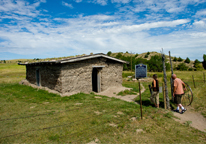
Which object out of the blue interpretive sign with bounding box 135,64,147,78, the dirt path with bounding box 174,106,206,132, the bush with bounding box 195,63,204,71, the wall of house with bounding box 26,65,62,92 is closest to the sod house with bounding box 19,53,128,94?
the wall of house with bounding box 26,65,62,92

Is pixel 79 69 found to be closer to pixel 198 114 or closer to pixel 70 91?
pixel 70 91

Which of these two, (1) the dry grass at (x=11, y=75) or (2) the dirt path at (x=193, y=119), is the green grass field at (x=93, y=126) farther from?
(1) the dry grass at (x=11, y=75)

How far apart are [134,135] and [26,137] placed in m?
3.81

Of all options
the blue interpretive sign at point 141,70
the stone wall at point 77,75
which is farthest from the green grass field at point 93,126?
the blue interpretive sign at point 141,70

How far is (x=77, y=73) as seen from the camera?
1245 centimetres

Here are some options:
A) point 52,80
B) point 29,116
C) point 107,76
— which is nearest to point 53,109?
point 29,116

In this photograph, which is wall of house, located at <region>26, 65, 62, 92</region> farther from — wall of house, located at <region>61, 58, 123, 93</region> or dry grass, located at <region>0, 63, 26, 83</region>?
dry grass, located at <region>0, 63, 26, 83</region>

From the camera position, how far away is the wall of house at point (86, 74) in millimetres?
11719

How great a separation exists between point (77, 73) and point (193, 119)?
8635 millimetres

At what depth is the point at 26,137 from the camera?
5188 mm

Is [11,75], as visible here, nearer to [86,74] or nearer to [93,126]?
[86,74]

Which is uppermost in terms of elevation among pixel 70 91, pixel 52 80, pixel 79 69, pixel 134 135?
A: pixel 79 69

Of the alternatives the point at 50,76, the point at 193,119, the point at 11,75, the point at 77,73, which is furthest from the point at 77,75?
the point at 11,75

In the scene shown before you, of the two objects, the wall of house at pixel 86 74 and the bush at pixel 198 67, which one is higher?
the bush at pixel 198 67
